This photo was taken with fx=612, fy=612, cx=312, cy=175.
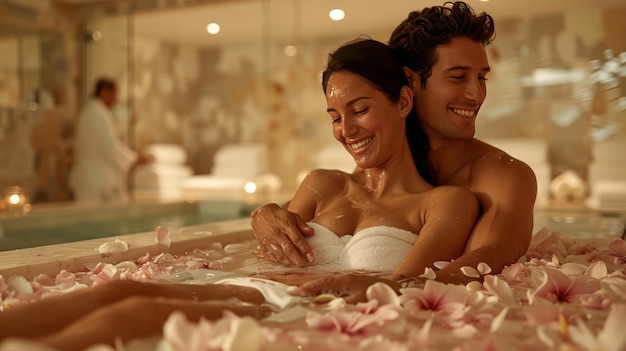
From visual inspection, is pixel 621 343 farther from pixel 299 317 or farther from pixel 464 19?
pixel 464 19

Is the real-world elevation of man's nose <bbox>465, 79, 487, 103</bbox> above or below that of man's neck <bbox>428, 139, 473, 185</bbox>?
above

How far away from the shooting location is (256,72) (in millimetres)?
6902

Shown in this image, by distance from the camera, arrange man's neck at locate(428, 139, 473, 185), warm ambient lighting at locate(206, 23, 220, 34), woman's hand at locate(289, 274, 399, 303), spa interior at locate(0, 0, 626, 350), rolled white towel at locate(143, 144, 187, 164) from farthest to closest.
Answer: rolled white towel at locate(143, 144, 187, 164)
warm ambient lighting at locate(206, 23, 220, 34)
spa interior at locate(0, 0, 626, 350)
man's neck at locate(428, 139, 473, 185)
woman's hand at locate(289, 274, 399, 303)

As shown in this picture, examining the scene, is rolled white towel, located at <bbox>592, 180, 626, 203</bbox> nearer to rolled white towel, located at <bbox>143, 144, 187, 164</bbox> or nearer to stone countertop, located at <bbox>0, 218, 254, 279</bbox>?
stone countertop, located at <bbox>0, 218, 254, 279</bbox>

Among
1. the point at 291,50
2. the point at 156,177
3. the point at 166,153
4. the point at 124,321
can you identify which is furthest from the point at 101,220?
the point at 124,321

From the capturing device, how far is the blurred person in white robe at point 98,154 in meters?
6.26

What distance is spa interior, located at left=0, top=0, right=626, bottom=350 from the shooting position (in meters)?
5.30

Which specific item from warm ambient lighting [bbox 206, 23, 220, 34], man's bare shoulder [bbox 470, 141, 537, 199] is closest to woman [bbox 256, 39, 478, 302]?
man's bare shoulder [bbox 470, 141, 537, 199]

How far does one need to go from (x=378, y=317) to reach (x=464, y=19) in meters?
1.08

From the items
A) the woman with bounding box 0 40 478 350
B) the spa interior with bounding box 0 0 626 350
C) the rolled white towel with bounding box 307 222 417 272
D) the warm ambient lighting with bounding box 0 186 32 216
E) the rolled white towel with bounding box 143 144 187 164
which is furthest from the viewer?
the rolled white towel with bounding box 143 144 187 164

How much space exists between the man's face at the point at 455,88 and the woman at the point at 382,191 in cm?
8

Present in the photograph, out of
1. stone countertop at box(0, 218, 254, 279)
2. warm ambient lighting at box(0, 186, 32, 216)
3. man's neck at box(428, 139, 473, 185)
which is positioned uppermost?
man's neck at box(428, 139, 473, 185)

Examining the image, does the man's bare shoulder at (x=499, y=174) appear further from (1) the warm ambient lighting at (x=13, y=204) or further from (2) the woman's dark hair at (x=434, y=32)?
(1) the warm ambient lighting at (x=13, y=204)

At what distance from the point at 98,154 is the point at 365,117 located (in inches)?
206
